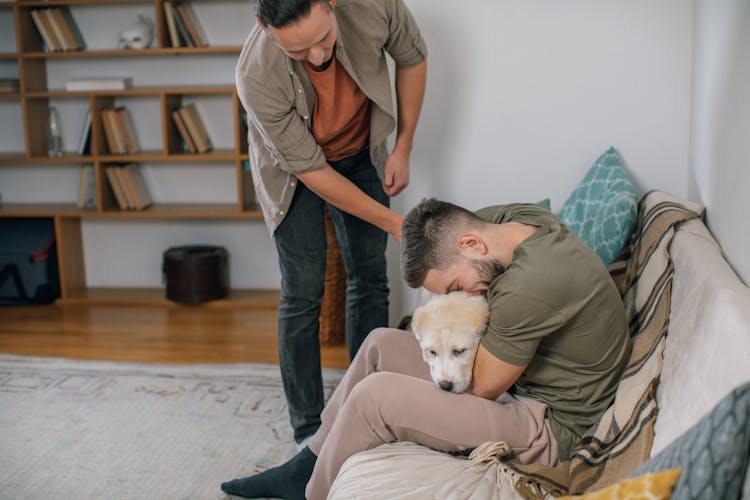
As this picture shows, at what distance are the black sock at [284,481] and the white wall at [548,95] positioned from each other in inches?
44.9

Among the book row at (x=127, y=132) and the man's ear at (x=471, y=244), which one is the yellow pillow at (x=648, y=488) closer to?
the man's ear at (x=471, y=244)

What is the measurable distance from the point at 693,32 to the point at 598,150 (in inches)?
17.4

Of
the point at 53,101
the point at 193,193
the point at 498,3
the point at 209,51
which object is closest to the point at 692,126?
the point at 498,3

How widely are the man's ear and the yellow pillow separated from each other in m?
0.68

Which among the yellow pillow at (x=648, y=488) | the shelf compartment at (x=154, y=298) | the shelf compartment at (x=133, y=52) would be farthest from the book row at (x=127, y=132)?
the yellow pillow at (x=648, y=488)

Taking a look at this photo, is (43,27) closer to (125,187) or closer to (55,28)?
(55,28)

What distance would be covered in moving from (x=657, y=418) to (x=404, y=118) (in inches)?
47.7

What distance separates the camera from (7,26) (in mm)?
3898

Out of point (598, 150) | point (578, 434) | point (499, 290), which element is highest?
point (598, 150)

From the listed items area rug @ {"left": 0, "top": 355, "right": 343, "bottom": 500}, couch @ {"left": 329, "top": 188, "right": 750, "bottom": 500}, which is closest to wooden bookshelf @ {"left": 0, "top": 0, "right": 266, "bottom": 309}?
area rug @ {"left": 0, "top": 355, "right": 343, "bottom": 500}

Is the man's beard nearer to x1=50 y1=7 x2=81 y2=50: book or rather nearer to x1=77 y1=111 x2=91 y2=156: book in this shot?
x1=77 y1=111 x2=91 y2=156: book

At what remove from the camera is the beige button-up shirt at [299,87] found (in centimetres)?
186

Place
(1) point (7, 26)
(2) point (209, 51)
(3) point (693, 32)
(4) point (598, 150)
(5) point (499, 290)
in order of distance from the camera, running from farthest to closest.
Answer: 1. (1) point (7, 26)
2. (2) point (209, 51)
3. (4) point (598, 150)
4. (3) point (693, 32)
5. (5) point (499, 290)

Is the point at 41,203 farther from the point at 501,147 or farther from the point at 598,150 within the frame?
the point at 598,150
